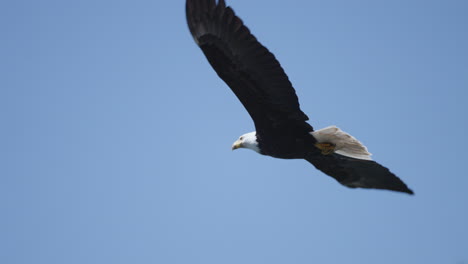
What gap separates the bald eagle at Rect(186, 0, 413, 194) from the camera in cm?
677

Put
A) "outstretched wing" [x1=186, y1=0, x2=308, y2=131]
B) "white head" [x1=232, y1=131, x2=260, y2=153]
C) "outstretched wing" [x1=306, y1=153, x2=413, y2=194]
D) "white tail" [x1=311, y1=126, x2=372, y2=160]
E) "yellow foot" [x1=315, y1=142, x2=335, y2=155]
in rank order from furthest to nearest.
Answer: "outstretched wing" [x1=306, y1=153, x2=413, y2=194], "white head" [x1=232, y1=131, x2=260, y2=153], "yellow foot" [x1=315, y1=142, x2=335, y2=155], "white tail" [x1=311, y1=126, x2=372, y2=160], "outstretched wing" [x1=186, y1=0, x2=308, y2=131]

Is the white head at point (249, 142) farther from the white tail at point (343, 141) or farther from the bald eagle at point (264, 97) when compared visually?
the white tail at point (343, 141)

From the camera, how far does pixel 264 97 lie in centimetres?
720

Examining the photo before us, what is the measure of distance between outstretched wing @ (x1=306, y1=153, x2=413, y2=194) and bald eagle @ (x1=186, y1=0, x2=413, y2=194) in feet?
0.05

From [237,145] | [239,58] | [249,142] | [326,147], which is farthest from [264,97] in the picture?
[237,145]

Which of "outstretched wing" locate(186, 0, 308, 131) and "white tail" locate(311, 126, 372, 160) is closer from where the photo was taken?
"outstretched wing" locate(186, 0, 308, 131)

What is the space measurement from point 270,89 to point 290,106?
335mm

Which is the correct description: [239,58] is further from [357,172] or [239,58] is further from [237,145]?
[357,172]

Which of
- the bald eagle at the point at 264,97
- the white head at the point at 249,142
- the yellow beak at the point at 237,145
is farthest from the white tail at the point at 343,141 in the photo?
the yellow beak at the point at 237,145

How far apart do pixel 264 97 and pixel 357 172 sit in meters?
2.21

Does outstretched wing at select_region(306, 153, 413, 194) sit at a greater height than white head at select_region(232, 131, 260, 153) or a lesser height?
lesser

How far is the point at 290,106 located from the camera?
720cm

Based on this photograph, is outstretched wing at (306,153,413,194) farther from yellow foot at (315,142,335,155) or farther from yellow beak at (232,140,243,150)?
yellow beak at (232,140,243,150)

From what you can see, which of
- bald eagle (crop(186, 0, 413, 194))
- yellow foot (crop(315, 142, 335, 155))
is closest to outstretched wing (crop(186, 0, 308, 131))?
bald eagle (crop(186, 0, 413, 194))
